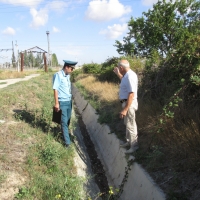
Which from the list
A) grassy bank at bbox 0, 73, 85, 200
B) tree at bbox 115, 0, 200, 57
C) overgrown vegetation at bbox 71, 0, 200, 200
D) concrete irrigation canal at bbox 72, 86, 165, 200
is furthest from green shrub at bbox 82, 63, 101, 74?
grassy bank at bbox 0, 73, 85, 200

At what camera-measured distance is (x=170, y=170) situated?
4.36 m

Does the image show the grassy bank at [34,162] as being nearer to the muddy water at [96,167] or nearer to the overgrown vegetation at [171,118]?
the muddy water at [96,167]

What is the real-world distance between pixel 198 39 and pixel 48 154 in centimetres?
446

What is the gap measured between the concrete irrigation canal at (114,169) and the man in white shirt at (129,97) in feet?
1.58

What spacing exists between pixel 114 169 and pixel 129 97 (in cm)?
212

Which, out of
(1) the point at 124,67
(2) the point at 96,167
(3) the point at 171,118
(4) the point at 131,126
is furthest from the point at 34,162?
(3) the point at 171,118

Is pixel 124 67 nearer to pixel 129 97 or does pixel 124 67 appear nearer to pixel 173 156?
pixel 129 97

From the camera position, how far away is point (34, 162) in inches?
204

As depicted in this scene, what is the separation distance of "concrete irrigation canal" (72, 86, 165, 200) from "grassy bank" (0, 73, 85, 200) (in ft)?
2.48

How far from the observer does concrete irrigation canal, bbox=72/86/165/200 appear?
172 inches

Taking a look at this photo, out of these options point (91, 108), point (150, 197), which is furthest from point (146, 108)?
point (91, 108)

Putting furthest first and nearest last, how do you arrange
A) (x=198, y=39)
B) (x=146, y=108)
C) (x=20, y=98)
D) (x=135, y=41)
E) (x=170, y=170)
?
(x=135, y=41)
(x=20, y=98)
(x=146, y=108)
(x=198, y=39)
(x=170, y=170)

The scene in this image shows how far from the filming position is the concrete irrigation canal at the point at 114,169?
437 centimetres

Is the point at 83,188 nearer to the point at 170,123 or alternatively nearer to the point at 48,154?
the point at 48,154
